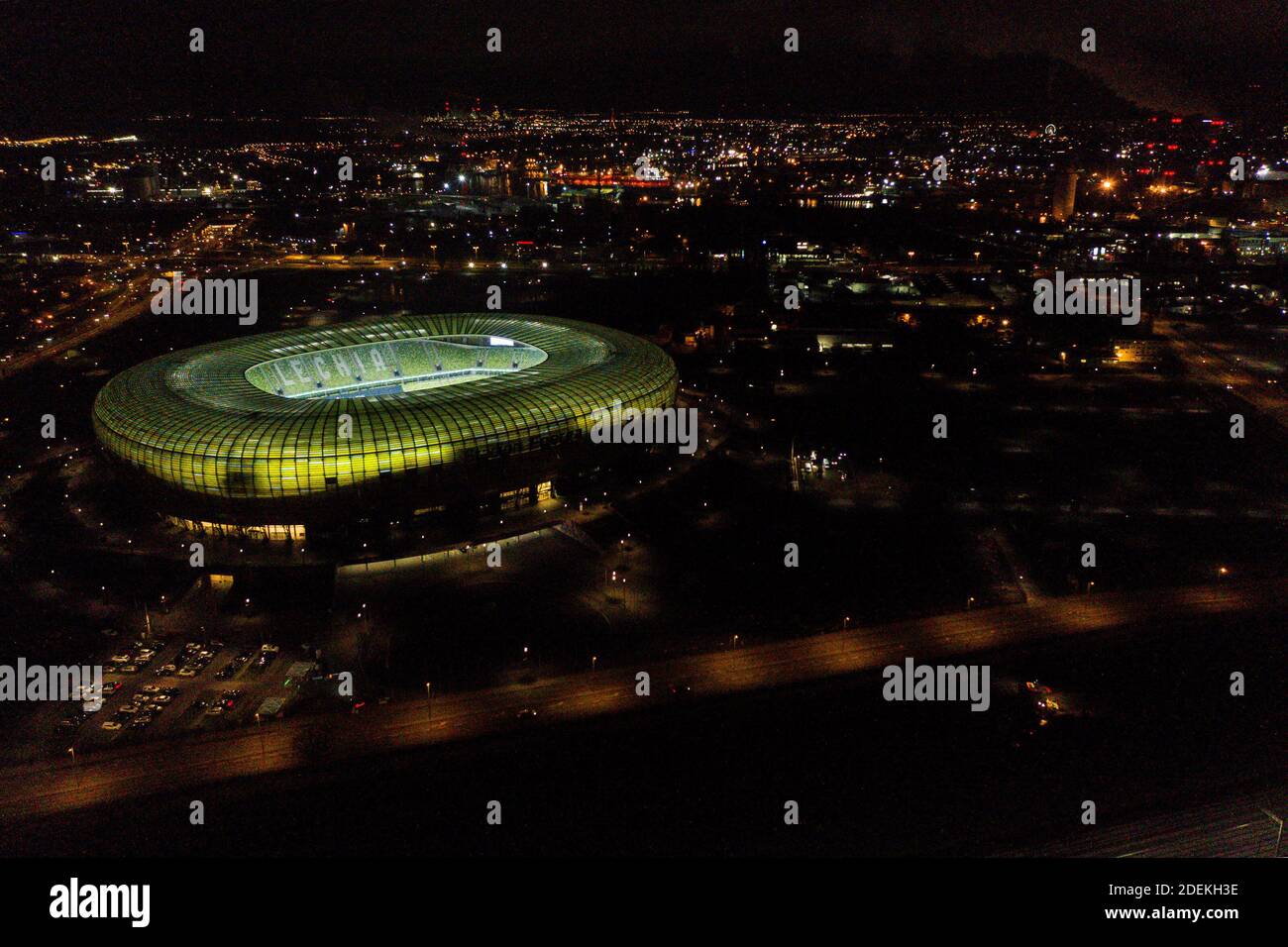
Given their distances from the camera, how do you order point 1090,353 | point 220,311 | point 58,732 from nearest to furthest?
point 58,732
point 1090,353
point 220,311

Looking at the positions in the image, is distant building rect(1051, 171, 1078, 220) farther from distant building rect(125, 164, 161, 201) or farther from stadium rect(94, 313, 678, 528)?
distant building rect(125, 164, 161, 201)

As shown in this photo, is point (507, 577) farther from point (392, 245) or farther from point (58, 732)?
point (392, 245)

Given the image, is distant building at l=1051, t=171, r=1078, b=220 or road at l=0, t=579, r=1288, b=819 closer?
road at l=0, t=579, r=1288, b=819

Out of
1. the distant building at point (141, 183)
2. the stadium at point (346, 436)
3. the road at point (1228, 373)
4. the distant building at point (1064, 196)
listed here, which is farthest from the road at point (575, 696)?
the distant building at point (141, 183)

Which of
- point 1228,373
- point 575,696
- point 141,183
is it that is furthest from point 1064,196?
point 141,183

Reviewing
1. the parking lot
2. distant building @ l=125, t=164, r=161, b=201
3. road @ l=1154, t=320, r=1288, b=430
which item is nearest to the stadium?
the parking lot

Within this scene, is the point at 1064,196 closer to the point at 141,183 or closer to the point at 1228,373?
the point at 1228,373

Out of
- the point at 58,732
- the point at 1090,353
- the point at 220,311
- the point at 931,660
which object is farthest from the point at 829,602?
the point at 220,311
